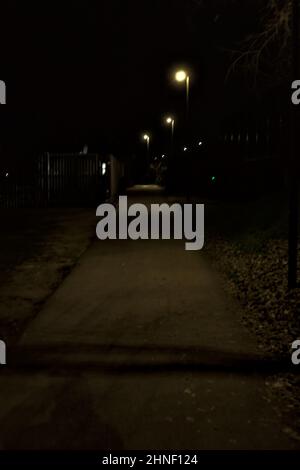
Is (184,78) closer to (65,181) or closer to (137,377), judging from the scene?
(65,181)

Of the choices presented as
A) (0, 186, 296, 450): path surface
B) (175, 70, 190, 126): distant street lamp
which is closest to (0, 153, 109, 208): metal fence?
(175, 70, 190, 126): distant street lamp

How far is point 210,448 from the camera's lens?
4.26 metres

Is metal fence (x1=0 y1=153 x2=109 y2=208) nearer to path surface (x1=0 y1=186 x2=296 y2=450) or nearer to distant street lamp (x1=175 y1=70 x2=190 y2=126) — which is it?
distant street lamp (x1=175 y1=70 x2=190 y2=126)

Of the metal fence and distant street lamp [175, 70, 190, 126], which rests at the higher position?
distant street lamp [175, 70, 190, 126]

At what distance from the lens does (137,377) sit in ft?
18.7

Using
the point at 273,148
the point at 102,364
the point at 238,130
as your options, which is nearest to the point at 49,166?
the point at 273,148

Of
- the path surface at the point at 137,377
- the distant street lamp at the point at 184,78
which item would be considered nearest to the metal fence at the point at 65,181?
the distant street lamp at the point at 184,78

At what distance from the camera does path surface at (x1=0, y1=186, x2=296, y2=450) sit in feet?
14.6

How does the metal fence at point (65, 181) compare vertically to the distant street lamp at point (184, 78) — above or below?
below

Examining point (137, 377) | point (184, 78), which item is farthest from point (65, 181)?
point (137, 377)

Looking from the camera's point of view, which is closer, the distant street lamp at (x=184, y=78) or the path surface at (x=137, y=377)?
the path surface at (x=137, y=377)

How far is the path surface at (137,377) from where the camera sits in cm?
446

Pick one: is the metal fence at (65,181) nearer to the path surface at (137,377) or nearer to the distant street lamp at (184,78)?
the distant street lamp at (184,78)
